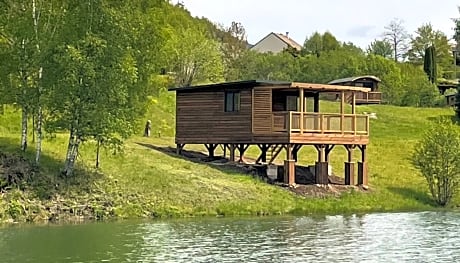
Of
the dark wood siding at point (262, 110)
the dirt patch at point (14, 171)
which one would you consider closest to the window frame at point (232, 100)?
the dark wood siding at point (262, 110)

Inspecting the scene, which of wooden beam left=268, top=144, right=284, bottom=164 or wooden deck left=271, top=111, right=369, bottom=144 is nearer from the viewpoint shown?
wooden deck left=271, top=111, right=369, bottom=144

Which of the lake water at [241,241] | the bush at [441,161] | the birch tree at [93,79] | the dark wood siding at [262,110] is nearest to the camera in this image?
the lake water at [241,241]

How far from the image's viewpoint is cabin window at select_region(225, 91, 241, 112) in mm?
44344

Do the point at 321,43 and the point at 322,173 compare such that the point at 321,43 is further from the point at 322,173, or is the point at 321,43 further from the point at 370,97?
the point at 322,173

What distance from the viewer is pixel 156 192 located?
36844 millimetres

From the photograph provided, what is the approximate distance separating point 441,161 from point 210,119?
1132 centimetres

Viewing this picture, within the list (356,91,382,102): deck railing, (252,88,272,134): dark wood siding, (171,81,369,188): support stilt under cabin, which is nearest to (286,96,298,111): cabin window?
(171,81,369,188): support stilt under cabin

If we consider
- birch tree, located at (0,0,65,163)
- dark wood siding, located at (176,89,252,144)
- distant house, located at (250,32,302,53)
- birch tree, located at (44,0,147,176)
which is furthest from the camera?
distant house, located at (250,32,302,53)

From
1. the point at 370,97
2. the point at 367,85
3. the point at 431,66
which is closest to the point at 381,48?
the point at 431,66

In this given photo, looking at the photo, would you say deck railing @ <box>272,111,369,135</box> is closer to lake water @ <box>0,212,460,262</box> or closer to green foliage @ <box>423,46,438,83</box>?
lake water @ <box>0,212,460,262</box>

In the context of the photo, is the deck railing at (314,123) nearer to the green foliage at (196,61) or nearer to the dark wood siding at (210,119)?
the dark wood siding at (210,119)

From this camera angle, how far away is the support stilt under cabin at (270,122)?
4253 cm

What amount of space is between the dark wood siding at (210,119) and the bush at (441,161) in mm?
8422

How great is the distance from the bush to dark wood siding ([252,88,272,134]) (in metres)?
7.46
